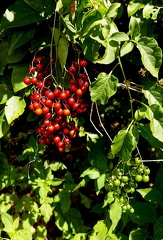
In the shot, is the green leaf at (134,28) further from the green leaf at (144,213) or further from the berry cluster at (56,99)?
the green leaf at (144,213)

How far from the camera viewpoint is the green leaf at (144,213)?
144 centimetres

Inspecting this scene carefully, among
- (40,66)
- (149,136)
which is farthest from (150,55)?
(40,66)

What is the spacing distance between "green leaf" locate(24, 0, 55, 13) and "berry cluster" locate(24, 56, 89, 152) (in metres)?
0.18

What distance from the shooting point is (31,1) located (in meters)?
1.37

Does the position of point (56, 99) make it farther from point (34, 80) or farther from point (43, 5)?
point (43, 5)

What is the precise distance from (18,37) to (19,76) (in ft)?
0.52

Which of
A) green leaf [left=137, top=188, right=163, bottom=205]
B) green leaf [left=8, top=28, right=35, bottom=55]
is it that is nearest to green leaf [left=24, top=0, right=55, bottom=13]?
green leaf [left=8, top=28, right=35, bottom=55]

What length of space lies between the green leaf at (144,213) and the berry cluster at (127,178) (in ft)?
0.16

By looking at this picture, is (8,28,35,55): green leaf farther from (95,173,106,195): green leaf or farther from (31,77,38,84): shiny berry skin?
(95,173,106,195): green leaf

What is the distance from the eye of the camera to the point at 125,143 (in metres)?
1.25

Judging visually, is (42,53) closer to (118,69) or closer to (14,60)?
(14,60)

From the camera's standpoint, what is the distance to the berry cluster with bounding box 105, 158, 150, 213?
51.5 inches

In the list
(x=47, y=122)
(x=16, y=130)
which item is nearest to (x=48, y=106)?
(x=47, y=122)

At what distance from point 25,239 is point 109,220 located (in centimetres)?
40
